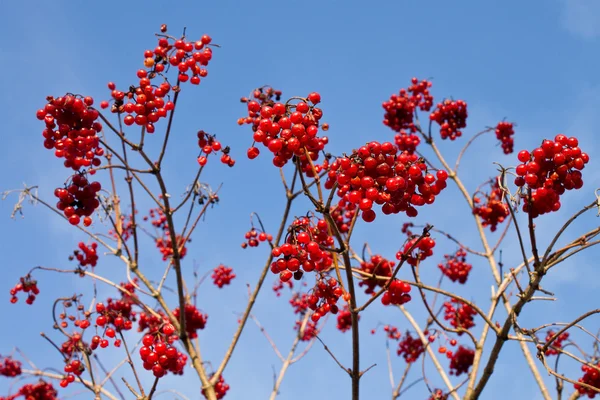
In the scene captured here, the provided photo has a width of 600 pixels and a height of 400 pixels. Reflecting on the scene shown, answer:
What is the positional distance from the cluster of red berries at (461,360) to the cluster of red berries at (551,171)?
179 inches

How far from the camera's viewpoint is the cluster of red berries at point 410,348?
675 cm

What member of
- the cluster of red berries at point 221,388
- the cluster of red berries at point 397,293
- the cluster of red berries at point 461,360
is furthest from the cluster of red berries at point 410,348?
the cluster of red berries at point 397,293

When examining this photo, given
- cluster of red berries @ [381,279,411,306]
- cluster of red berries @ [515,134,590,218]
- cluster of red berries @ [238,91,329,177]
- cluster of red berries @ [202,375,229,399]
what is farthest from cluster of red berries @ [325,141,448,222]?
cluster of red berries @ [202,375,229,399]

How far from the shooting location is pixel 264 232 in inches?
171

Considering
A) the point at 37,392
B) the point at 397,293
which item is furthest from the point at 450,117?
the point at 37,392

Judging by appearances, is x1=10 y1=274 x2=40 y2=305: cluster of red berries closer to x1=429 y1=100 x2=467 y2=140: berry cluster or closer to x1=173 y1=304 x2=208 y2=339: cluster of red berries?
x1=173 y1=304 x2=208 y2=339: cluster of red berries

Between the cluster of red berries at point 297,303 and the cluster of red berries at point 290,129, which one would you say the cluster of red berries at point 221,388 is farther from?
the cluster of red berries at point 290,129

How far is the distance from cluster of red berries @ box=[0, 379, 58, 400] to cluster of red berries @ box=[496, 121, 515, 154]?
20.8 ft

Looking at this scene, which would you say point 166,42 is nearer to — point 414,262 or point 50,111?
point 50,111

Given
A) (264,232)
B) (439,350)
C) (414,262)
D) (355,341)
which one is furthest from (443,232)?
(355,341)

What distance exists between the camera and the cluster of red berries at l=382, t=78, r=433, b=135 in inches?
276

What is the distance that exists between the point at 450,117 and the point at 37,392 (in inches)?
237

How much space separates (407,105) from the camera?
699 cm

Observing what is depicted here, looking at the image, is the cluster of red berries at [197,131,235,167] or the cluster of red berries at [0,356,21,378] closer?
the cluster of red berries at [197,131,235,167]
